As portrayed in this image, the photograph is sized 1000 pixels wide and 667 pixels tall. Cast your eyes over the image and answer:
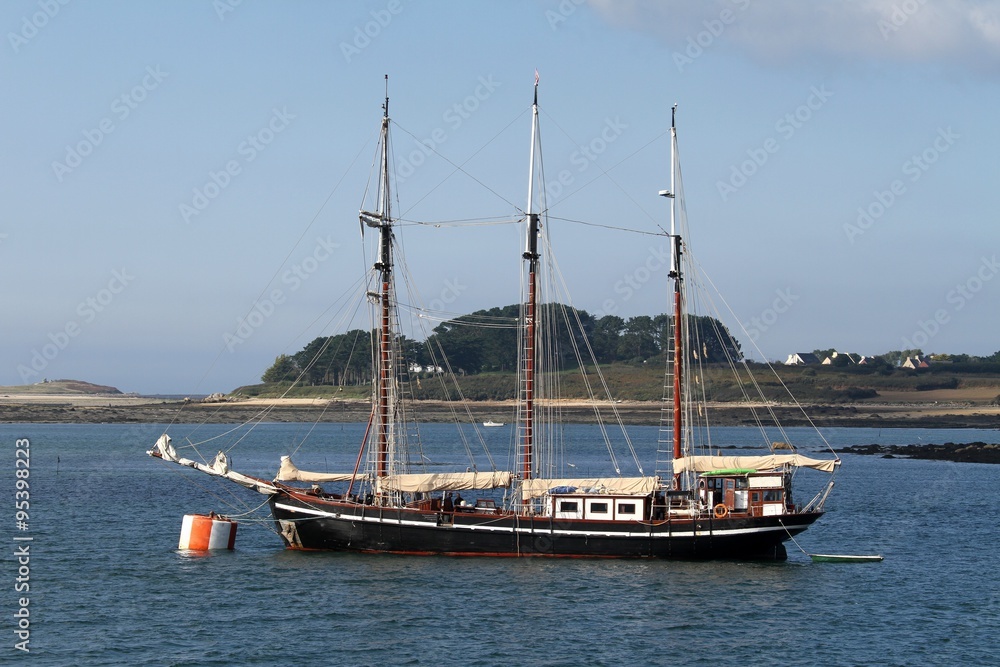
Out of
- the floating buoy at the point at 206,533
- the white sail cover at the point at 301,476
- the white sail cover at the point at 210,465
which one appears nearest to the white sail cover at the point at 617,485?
the white sail cover at the point at 301,476

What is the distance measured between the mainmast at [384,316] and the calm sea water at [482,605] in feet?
23.2

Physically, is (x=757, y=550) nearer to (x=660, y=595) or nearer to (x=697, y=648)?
(x=660, y=595)

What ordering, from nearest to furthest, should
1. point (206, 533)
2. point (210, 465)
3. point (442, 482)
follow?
point (442, 482)
point (206, 533)
point (210, 465)

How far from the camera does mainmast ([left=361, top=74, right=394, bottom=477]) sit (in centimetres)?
6512

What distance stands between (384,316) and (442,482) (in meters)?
10.2

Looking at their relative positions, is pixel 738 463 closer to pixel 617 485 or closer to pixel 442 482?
pixel 617 485

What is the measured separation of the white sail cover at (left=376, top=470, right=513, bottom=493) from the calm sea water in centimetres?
404

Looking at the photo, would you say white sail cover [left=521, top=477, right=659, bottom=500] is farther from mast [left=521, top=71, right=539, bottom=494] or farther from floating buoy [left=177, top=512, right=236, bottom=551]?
floating buoy [left=177, top=512, right=236, bottom=551]

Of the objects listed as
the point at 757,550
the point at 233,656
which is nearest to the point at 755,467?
the point at 757,550

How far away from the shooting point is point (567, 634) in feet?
153

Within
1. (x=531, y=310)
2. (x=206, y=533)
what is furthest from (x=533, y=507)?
Result: (x=206, y=533)

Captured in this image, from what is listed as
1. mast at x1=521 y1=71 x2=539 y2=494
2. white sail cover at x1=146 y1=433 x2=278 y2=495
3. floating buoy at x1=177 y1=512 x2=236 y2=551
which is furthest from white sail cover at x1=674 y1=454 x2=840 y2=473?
floating buoy at x1=177 y1=512 x2=236 y2=551

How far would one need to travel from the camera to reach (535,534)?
61.7m

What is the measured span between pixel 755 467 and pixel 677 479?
14.6 feet
